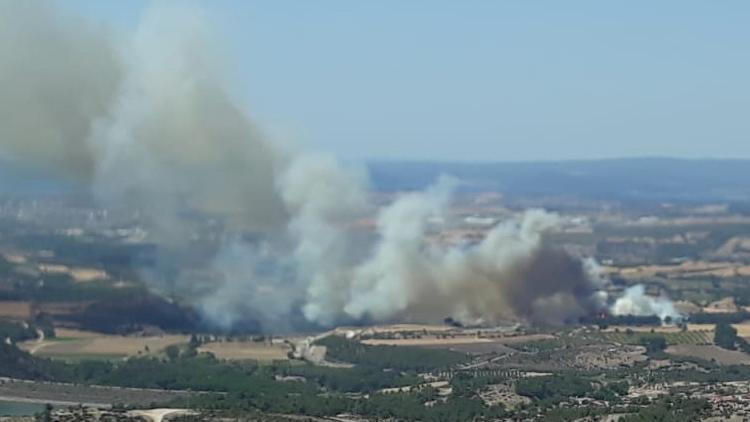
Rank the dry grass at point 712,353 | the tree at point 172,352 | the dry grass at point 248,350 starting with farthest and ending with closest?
the dry grass at point 248,350, the dry grass at point 712,353, the tree at point 172,352

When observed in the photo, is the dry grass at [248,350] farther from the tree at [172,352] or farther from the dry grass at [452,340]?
the dry grass at [452,340]

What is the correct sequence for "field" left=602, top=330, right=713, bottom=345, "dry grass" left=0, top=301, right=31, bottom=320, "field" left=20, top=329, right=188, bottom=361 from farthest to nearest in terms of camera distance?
1. "field" left=602, top=330, right=713, bottom=345
2. "dry grass" left=0, top=301, right=31, bottom=320
3. "field" left=20, top=329, right=188, bottom=361

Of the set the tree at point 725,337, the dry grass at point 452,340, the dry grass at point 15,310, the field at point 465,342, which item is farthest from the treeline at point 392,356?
the dry grass at point 15,310

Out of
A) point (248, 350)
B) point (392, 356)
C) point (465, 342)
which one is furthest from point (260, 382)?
point (465, 342)

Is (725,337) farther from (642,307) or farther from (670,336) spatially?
(642,307)

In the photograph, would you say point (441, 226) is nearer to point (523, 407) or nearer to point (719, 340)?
point (719, 340)

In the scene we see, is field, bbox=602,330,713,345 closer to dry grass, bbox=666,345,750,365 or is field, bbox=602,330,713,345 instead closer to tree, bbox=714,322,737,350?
tree, bbox=714,322,737,350

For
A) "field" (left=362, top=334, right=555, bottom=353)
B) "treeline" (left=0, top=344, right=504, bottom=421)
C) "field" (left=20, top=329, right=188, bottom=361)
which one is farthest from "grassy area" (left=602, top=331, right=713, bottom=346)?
"field" (left=20, top=329, right=188, bottom=361)
